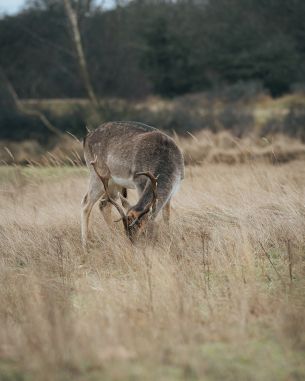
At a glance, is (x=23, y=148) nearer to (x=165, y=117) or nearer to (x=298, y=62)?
(x=165, y=117)

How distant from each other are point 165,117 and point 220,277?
14891 mm

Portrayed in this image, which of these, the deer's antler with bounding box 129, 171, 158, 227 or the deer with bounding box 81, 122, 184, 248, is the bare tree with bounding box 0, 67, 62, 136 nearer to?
the deer with bounding box 81, 122, 184, 248

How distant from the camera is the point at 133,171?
8453 millimetres

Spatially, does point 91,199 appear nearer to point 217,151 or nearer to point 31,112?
point 217,151

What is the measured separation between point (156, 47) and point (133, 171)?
26954 mm

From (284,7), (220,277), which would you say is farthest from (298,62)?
(220,277)

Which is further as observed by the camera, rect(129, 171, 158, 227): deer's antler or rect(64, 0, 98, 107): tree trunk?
rect(64, 0, 98, 107): tree trunk

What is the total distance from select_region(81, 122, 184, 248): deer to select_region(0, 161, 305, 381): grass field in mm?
239

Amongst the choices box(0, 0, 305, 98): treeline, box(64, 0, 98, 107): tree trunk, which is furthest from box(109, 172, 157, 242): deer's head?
box(0, 0, 305, 98): treeline

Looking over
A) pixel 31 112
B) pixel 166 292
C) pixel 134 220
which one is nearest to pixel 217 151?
pixel 31 112

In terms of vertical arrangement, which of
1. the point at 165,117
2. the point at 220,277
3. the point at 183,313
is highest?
the point at 183,313

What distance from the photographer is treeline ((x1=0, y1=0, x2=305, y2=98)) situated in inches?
→ 1129

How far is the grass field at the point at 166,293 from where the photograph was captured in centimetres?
449

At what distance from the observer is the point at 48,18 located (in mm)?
29438
